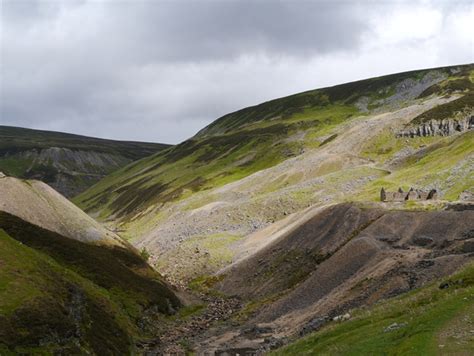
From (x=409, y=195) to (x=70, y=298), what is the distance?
63.9m

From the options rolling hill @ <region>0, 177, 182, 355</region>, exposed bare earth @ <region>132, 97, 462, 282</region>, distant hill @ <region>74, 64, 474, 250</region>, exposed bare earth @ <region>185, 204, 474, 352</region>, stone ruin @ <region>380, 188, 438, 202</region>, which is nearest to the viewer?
rolling hill @ <region>0, 177, 182, 355</region>

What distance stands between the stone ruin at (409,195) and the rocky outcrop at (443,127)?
6804 centimetres

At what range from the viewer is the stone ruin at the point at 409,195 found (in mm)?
90500

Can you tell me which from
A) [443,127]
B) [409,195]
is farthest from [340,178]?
[443,127]

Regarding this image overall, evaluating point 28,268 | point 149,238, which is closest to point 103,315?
point 28,268

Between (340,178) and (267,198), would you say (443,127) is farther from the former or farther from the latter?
(267,198)

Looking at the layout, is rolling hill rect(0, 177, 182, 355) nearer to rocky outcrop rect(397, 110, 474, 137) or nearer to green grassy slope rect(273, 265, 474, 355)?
green grassy slope rect(273, 265, 474, 355)

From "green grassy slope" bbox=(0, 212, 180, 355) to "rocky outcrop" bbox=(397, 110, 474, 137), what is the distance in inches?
4261

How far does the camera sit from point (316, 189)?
12481cm

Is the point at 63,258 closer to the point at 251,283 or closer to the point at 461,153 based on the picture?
the point at 251,283

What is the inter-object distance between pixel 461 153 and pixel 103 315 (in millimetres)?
91132

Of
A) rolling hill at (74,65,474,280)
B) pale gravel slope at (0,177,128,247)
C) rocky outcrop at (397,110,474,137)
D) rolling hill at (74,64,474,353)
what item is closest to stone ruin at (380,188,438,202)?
rolling hill at (74,64,474,353)

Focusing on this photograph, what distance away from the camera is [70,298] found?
50.9m

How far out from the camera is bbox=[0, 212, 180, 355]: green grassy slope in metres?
42.2
